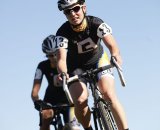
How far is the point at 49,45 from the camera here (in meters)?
8.80

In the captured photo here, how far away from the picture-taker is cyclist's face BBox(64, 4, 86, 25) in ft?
26.1

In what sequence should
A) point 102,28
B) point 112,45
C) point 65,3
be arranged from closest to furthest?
point 112,45 < point 102,28 < point 65,3

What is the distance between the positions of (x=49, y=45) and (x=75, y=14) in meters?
1.15

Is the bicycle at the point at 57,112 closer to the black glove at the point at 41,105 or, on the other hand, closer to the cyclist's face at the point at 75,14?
the black glove at the point at 41,105

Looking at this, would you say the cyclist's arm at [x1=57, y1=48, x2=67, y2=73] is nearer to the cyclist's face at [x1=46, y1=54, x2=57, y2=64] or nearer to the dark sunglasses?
the dark sunglasses

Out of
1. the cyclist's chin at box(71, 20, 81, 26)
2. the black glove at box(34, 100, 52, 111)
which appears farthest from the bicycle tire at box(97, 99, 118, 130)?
A: the cyclist's chin at box(71, 20, 81, 26)

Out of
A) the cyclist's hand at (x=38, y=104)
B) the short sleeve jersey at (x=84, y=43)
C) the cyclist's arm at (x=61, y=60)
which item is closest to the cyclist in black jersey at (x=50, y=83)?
the cyclist's hand at (x=38, y=104)

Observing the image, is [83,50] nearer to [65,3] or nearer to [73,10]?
[73,10]

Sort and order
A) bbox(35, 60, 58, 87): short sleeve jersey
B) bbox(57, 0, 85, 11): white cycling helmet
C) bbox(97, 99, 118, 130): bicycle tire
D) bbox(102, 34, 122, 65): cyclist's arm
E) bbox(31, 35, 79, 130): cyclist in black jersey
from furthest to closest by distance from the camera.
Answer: bbox(35, 60, 58, 87): short sleeve jersey, bbox(31, 35, 79, 130): cyclist in black jersey, bbox(57, 0, 85, 11): white cycling helmet, bbox(102, 34, 122, 65): cyclist's arm, bbox(97, 99, 118, 130): bicycle tire

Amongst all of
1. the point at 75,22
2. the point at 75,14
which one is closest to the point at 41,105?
the point at 75,22

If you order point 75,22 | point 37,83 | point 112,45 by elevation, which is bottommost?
point 37,83

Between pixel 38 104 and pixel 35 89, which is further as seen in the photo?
pixel 35 89

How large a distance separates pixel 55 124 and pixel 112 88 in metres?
1.51

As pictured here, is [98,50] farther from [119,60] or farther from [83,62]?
[119,60]
